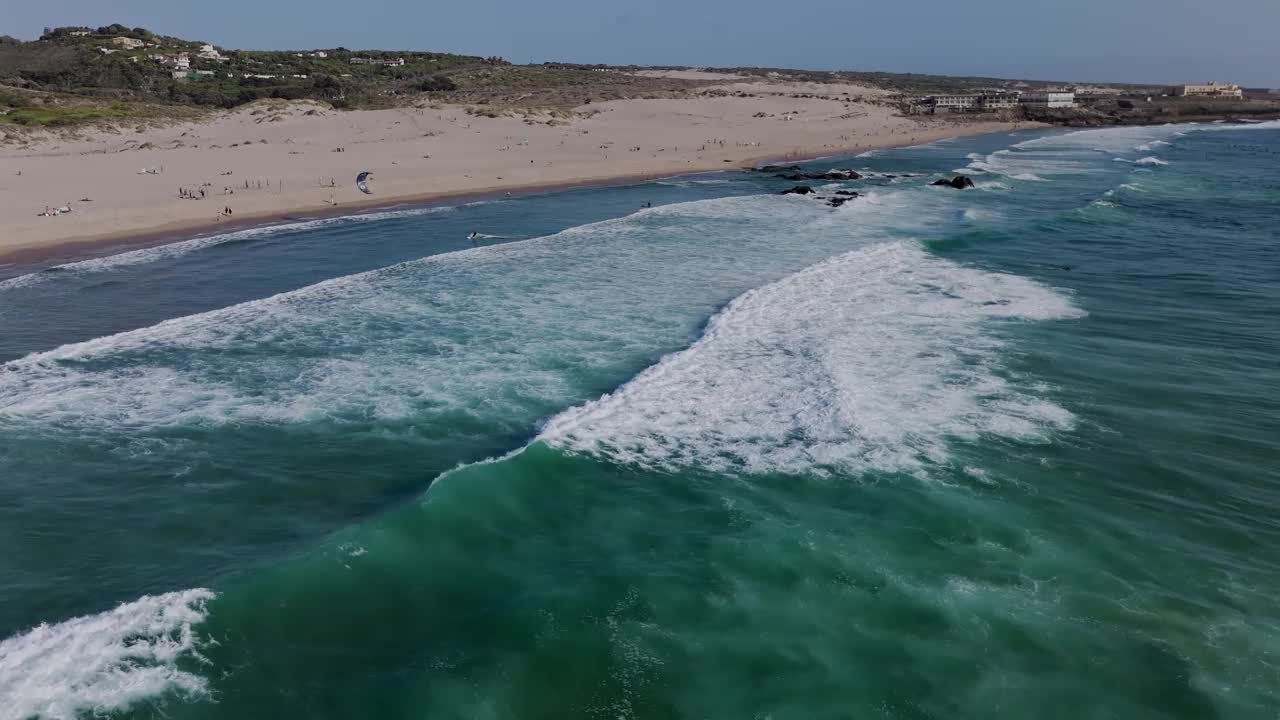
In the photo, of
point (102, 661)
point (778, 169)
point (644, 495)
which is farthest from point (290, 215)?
point (102, 661)

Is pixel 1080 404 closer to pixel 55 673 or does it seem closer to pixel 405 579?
pixel 405 579

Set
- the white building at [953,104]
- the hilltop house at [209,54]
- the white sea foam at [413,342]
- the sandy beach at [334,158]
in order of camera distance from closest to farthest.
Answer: the white sea foam at [413,342] < the sandy beach at [334,158] < the hilltop house at [209,54] < the white building at [953,104]

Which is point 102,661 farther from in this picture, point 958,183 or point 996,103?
point 996,103

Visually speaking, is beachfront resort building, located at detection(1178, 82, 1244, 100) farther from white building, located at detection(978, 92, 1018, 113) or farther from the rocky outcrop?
the rocky outcrop

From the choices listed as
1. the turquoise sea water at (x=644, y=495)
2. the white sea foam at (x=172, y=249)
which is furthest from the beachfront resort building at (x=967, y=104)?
→ the turquoise sea water at (x=644, y=495)

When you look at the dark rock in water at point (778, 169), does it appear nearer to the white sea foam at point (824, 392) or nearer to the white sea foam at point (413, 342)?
the white sea foam at point (413, 342)
